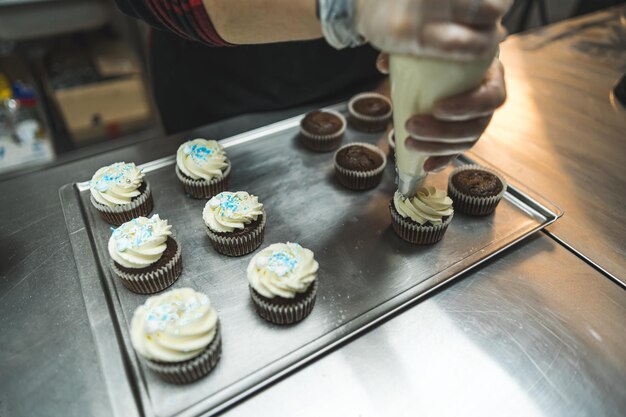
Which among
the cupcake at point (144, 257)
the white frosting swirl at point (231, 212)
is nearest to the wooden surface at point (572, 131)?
the white frosting swirl at point (231, 212)

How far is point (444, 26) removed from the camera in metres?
1.05

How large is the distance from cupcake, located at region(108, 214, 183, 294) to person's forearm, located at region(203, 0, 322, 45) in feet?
2.54

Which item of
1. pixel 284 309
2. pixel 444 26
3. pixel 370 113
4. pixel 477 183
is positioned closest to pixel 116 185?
pixel 284 309

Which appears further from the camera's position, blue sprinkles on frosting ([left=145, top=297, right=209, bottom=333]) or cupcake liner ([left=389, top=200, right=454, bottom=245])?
cupcake liner ([left=389, top=200, right=454, bottom=245])

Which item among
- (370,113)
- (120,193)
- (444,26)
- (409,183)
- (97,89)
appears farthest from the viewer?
(97,89)

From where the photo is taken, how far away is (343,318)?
5.23 feet

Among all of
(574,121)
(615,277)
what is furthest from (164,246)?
(574,121)

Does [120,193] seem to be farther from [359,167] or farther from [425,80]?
[425,80]

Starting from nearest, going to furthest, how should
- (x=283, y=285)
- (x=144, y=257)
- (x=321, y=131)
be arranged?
1. (x=283, y=285)
2. (x=144, y=257)
3. (x=321, y=131)

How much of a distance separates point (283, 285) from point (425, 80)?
0.78 metres

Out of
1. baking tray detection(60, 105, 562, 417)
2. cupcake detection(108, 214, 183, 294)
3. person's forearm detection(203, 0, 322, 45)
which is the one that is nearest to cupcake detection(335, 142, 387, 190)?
baking tray detection(60, 105, 562, 417)

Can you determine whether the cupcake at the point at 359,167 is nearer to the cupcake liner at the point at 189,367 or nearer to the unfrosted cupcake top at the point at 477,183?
the unfrosted cupcake top at the point at 477,183

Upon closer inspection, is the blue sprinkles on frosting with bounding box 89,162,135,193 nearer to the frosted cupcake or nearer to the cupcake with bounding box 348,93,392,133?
the frosted cupcake

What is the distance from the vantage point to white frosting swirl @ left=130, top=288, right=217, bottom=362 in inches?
53.6
